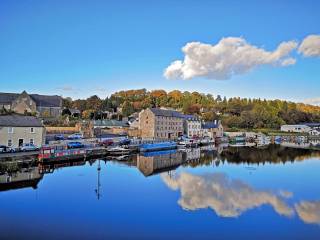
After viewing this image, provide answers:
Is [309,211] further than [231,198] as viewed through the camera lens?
No

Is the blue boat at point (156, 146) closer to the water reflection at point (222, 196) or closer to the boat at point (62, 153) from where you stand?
the boat at point (62, 153)

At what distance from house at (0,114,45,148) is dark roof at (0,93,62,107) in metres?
31.1

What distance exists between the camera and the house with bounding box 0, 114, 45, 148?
30.4 metres

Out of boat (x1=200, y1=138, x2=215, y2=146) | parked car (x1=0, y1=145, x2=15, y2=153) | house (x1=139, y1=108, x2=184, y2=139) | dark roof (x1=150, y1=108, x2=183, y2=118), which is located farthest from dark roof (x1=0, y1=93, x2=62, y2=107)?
parked car (x1=0, y1=145, x2=15, y2=153)

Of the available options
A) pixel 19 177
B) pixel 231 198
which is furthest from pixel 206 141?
pixel 19 177

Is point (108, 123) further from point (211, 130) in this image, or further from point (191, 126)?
point (211, 130)

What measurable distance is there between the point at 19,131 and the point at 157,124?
2954 centimetres

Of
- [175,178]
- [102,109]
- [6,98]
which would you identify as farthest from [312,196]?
[102,109]

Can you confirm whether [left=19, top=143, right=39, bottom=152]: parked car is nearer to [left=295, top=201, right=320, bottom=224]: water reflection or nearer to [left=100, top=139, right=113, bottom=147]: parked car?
[left=100, top=139, right=113, bottom=147]: parked car

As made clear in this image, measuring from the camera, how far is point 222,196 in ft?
66.3

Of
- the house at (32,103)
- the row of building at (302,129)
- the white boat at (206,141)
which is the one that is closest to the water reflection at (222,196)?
the white boat at (206,141)

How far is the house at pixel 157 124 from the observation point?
56.6m

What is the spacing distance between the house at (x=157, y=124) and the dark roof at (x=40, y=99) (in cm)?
1914

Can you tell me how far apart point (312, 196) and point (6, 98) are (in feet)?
187
